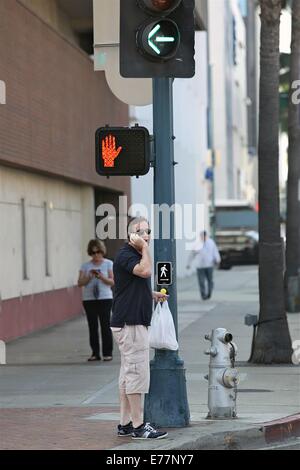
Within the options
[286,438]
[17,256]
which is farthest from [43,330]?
[286,438]

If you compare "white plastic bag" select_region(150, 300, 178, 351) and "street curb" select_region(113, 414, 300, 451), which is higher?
"white plastic bag" select_region(150, 300, 178, 351)

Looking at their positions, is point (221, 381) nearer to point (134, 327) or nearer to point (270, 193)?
point (134, 327)

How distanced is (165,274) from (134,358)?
0.94 metres

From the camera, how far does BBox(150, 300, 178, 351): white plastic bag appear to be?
10.1 m

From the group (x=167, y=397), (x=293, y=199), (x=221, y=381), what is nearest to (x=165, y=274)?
(x=167, y=397)

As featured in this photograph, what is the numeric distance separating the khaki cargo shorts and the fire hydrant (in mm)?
1210

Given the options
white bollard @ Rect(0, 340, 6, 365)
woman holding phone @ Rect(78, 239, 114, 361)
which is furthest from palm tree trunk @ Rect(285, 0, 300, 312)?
white bollard @ Rect(0, 340, 6, 365)

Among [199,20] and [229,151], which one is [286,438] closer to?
[199,20]

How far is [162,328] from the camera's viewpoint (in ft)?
33.1

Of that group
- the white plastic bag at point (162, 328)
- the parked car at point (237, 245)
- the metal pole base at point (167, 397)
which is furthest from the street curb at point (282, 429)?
the parked car at point (237, 245)

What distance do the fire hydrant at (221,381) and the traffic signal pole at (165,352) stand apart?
0.54 metres

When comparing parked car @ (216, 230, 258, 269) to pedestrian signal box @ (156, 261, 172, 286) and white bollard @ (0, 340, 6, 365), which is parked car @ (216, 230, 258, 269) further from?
pedestrian signal box @ (156, 261, 172, 286)

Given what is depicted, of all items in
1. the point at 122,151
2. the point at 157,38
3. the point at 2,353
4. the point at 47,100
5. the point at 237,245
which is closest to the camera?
the point at 157,38

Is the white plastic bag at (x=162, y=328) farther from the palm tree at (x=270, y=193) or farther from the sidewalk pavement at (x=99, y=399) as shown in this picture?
the palm tree at (x=270, y=193)
